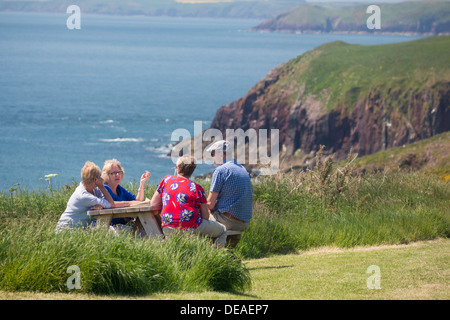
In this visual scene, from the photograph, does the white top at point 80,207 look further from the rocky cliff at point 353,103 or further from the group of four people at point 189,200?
the rocky cliff at point 353,103

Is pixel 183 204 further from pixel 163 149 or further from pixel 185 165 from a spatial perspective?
pixel 163 149

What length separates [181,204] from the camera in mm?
7859

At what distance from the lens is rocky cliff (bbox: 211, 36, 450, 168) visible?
84.6m

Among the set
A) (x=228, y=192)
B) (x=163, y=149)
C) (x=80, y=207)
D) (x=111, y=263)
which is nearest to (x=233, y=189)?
(x=228, y=192)

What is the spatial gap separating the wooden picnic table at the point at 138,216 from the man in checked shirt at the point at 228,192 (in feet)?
2.69

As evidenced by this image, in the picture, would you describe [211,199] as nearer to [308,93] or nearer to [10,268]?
[10,268]

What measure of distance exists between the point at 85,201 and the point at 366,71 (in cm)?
10314

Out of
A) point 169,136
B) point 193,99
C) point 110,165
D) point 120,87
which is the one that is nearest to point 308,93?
point 169,136

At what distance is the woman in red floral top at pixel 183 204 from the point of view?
7863 mm

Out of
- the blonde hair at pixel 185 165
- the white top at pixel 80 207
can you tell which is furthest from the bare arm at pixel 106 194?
the blonde hair at pixel 185 165

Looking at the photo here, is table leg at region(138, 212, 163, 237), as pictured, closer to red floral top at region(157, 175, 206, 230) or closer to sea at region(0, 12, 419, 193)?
red floral top at region(157, 175, 206, 230)

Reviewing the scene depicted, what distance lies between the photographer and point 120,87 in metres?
158

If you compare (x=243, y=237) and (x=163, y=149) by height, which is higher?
(x=243, y=237)
